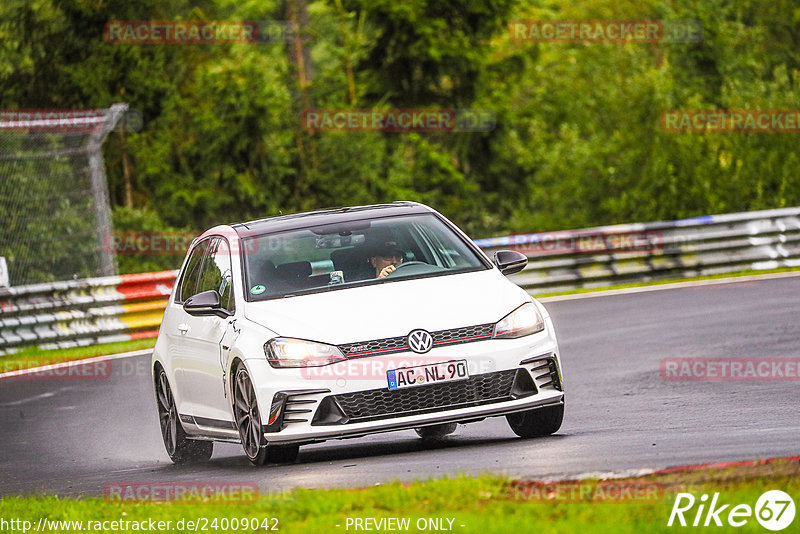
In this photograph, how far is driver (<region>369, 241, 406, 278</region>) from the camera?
10180mm

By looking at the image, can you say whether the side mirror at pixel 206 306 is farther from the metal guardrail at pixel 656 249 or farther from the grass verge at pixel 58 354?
the metal guardrail at pixel 656 249

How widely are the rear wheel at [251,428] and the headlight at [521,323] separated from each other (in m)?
1.46

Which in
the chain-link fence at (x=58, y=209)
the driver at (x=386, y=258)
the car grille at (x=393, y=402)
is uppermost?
the driver at (x=386, y=258)

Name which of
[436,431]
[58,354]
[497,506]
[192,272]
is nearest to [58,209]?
[58,354]

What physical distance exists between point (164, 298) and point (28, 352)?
239cm

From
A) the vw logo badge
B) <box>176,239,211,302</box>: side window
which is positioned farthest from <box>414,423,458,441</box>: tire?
the vw logo badge

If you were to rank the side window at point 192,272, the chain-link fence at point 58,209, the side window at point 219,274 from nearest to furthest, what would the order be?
the side window at point 219,274 → the side window at point 192,272 → the chain-link fence at point 58,209

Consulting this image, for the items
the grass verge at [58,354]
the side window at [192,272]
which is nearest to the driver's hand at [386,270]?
the side window at [192,272]

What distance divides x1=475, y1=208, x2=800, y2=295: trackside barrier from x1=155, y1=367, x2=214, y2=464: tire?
1334 centimetres

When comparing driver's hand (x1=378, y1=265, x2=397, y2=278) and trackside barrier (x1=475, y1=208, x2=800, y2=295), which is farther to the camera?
trackside barrier (x1=475, y1=208, x2=800, y2=295)

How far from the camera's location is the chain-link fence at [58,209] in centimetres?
2116

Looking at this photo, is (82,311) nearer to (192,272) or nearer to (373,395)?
(192,272)

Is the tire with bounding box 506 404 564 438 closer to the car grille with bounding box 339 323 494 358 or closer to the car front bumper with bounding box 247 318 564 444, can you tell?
the car front bumper with bounding box 247 318 564 444

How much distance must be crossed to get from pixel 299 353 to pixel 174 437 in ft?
8.07
